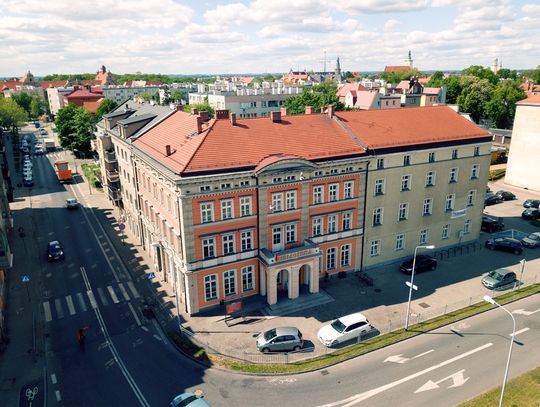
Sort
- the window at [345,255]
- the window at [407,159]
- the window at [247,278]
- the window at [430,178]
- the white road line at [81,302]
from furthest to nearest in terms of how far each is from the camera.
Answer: the window at [430,178] < the window at [407,159] < the window at [345,255] < the window at [247,278] < the white road line at [81,302]

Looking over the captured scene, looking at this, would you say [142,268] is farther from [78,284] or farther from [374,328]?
[374,328]

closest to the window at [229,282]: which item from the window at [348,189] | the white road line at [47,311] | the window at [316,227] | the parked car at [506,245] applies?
the window at [316,227]

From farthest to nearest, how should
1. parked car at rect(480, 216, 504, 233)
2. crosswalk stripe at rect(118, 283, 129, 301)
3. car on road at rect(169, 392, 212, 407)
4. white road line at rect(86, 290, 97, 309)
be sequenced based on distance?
parked car at rect(480, 216, 504, 233), crosswalk stripe at rect(118, 283, 129, 301), white road line at rect(86, 290, 97, 309), car on road at rect(169, 392, 212, 407)

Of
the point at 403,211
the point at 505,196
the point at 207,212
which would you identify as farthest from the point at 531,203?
the point at 207,212

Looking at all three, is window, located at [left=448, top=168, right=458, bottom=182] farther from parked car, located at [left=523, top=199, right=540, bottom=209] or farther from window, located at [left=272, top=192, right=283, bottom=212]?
parked car, located at [left=523, top=199, right=540, bottom=209]

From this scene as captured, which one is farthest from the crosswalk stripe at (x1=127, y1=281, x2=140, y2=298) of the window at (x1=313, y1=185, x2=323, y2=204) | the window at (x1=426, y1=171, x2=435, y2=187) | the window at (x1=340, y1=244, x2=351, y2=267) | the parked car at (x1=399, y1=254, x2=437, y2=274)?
the window at (x1=426, y1=171, x2=435, y2=187)

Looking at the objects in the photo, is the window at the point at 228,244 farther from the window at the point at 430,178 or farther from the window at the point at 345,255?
the window at the point at 430,178

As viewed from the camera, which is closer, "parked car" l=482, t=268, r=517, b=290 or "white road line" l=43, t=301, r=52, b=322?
"white road line" l=43, t=301, r=52, b=322
